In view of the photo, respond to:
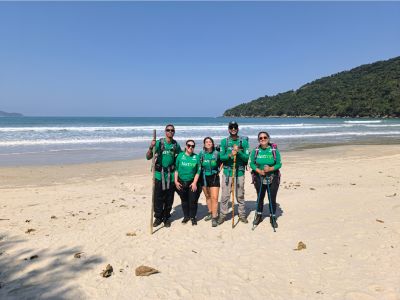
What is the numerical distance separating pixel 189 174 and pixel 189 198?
21.3 inches

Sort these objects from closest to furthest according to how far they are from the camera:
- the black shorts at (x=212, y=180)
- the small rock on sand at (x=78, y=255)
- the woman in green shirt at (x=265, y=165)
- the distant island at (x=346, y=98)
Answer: the small rock on sand at (x=78, y=255) < the woman in green shirt at (x=265, y=165) < the black shorts at (x=212, y=180) < the distant island at (x=346, y=98)

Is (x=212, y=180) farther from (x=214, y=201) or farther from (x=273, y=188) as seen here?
(x=273, y=188)

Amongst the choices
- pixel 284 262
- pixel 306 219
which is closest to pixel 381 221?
pixel 306 219

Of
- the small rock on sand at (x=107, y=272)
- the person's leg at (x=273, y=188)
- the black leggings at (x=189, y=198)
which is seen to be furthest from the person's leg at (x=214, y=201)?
the small rock on sand at (x=107, y=272)

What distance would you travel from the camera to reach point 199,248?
18.4 ft

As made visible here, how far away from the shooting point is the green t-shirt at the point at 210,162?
6.53 metres

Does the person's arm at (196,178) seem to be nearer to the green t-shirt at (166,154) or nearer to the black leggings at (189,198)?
the black leggings at (189,198)

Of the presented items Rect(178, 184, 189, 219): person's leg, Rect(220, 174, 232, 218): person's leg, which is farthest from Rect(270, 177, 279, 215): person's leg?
Rect(178, 184, 189, 219): person's leg

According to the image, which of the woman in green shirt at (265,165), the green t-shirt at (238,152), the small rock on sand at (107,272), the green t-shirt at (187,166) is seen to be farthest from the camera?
the green t-shirt at (187,166)

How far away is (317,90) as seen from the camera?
136500mm

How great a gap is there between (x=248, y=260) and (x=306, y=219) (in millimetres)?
2383

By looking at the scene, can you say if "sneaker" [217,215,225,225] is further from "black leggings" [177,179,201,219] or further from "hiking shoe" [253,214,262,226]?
"hiking shoe" [253,214,262,226]

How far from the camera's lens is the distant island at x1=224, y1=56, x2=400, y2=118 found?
3778 inches

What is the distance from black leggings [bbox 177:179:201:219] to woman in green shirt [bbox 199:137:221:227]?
212 mm
